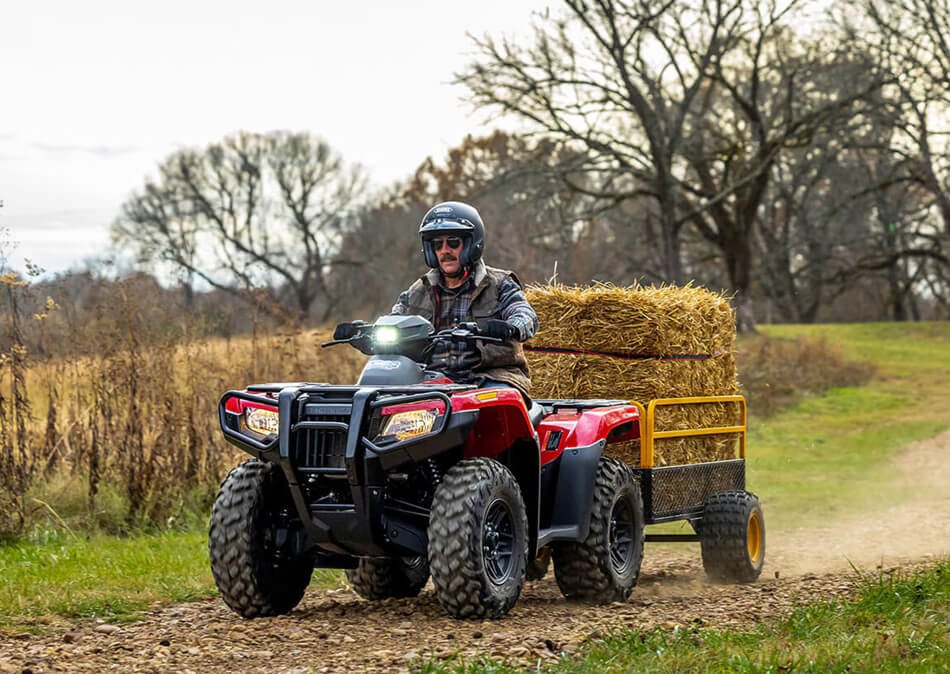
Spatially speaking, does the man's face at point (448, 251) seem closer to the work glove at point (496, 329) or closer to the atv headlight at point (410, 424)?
the work glove at point (496, 329)

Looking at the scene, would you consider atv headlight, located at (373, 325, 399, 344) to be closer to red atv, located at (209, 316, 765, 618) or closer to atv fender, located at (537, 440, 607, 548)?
red atv, located at (209, 316, 765, 618)

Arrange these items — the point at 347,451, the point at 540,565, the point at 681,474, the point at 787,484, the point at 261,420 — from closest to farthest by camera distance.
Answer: the point at 347,451, the point at 261,420, the point at 681,474, the point at 540,565, the point at 787,484

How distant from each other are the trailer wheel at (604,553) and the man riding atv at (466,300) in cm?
83

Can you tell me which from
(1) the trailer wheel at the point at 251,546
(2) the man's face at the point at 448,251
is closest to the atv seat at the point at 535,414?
(2) the man's face at the point at 448,251

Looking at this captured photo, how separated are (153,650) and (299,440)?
1277 millimetres

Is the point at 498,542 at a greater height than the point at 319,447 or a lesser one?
lesser

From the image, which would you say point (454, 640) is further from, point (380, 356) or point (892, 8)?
point (892, 8)

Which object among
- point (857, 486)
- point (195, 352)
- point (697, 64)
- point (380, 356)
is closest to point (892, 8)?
point (697, 64)

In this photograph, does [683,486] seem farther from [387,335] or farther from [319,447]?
[319,447]

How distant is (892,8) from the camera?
34969mm

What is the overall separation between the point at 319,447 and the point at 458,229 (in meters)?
1.71

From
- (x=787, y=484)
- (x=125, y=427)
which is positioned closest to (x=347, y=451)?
(x=125, y=427)

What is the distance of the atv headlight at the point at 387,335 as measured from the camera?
23.5 feet

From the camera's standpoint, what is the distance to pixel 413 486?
7332 mm
